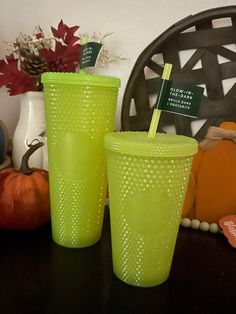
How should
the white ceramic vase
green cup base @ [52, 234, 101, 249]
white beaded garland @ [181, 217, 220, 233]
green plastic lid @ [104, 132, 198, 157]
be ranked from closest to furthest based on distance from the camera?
green plastic lid @ [104, 132, 198, 157] → green cup base @ [52, 234, 101, 249] → white beaded garland @ [181, 217, 220, 233] → the white ceramic vase

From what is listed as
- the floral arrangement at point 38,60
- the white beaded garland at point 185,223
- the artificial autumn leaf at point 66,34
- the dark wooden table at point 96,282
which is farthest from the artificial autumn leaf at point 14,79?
the white beaded garland at point 185,223

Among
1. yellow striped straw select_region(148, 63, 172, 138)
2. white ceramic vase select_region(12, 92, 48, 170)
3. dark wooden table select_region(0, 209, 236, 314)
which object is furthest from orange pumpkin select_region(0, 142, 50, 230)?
yellow striped straw select_region(148, 63, 172, 138)

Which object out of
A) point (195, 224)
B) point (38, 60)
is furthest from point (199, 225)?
point (38, 60)

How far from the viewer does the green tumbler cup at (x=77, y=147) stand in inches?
20.1

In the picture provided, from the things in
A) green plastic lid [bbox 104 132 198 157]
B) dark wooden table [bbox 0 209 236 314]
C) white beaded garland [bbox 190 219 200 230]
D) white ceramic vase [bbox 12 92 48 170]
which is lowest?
white beaded garland [bbox 190 219 200 230]

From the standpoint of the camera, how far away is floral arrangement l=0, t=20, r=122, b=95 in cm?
74

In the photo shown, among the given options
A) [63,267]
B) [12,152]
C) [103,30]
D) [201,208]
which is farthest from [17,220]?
[103,30]

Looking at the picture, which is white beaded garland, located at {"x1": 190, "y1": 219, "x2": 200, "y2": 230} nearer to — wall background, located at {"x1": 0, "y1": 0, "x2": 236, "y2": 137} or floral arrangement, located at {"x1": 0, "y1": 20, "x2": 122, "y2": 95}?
wall background, located at {"x1": 0, "y1": 0, "x2": 236, "y2": 137}

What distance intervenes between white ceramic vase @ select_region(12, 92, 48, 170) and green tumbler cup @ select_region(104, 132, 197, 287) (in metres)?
0.34

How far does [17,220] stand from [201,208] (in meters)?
0.36

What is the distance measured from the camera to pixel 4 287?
45 cm

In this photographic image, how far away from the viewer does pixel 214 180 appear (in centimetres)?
69

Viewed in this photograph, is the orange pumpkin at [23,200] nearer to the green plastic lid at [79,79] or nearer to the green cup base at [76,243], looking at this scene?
the green cup base at [76,243]

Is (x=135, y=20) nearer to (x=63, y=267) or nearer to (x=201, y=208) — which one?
(x=201, y=208)
